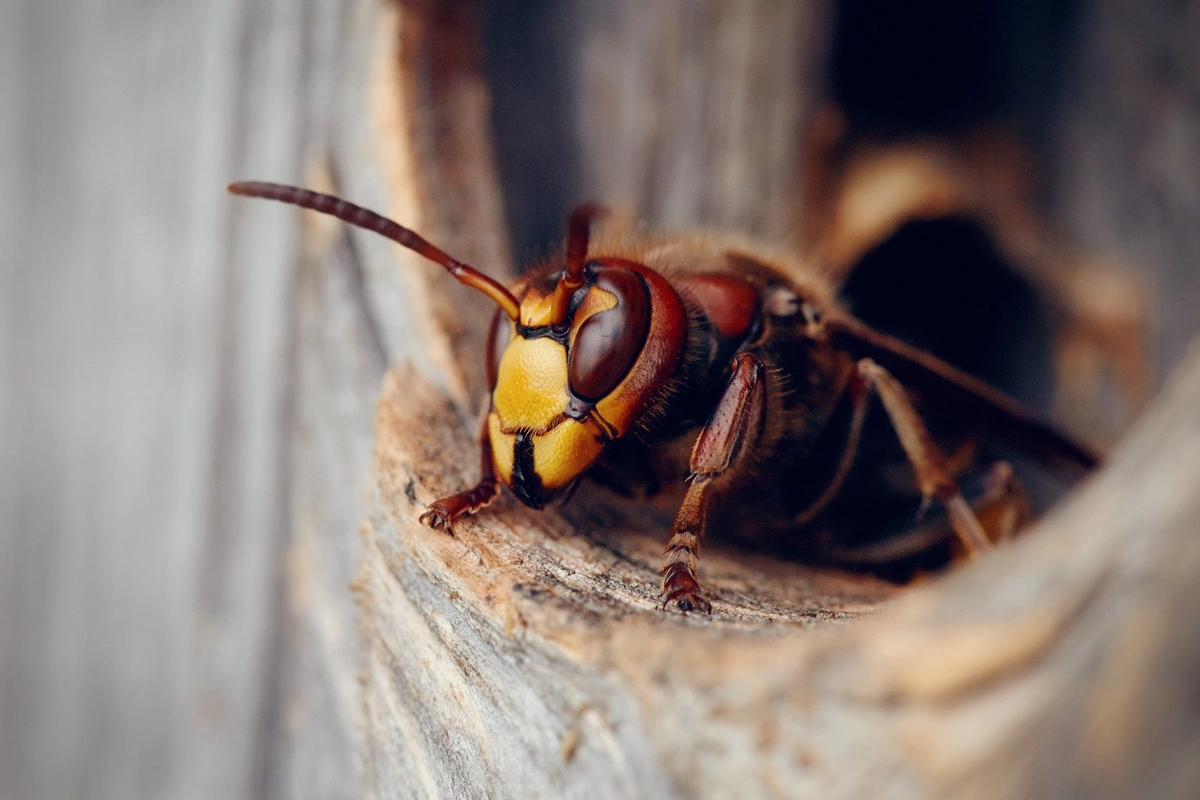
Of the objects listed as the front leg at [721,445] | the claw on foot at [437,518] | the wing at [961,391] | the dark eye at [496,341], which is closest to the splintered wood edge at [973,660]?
the claw on foot at [437,518]

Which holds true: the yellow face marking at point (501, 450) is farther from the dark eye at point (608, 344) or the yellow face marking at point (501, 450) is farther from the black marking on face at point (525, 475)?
the dark eye at point (608, 344)

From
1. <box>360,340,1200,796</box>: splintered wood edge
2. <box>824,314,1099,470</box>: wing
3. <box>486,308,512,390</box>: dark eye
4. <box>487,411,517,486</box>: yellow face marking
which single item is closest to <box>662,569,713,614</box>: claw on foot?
<box>360,340,1200,796</box>: splintered wood edge

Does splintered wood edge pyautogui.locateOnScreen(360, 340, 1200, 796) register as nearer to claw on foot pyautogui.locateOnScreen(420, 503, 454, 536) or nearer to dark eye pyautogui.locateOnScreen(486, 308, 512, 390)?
claw on foot pyautogui.locateOnScreen(420, 503, 454, 536)

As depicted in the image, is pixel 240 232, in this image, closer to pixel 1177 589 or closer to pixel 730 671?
pixel 730 671

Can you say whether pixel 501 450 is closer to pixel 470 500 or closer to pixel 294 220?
pixel 470 500

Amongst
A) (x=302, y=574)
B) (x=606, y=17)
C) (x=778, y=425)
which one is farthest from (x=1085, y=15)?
(x=302, y=574)

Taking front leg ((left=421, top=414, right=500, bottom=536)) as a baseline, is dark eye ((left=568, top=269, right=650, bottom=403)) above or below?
above
